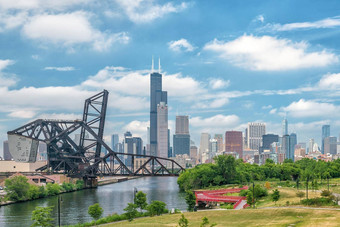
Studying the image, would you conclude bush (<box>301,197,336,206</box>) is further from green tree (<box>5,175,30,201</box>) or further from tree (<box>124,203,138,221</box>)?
green tree (<box>5,175,30,201</box>)

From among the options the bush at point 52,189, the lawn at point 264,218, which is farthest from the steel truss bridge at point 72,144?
the lawn at point 264,218

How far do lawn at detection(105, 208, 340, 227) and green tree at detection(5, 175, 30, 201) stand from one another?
47.1 metres

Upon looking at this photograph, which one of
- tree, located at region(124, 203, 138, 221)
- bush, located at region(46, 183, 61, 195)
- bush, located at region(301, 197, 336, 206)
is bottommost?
bush, located at region(46, 183, 61, 195)

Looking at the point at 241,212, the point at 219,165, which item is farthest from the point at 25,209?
the point at 219,165

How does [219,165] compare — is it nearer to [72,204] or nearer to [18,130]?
[72,204]

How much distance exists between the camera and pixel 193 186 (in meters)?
124

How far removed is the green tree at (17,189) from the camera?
331 ft

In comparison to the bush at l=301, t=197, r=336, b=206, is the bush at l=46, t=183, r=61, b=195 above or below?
below

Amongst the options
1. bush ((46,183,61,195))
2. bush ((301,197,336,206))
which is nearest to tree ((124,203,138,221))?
bush ((301,197,336,206))

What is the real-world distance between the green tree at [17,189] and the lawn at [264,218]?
47149 mm

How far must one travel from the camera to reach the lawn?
51991 mm

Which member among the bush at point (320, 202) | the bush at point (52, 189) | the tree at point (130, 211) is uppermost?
the bush at point (320, 202)

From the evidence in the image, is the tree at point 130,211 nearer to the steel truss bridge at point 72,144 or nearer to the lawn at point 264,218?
the lawn at point 264,218

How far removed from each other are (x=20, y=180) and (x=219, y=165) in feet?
165
